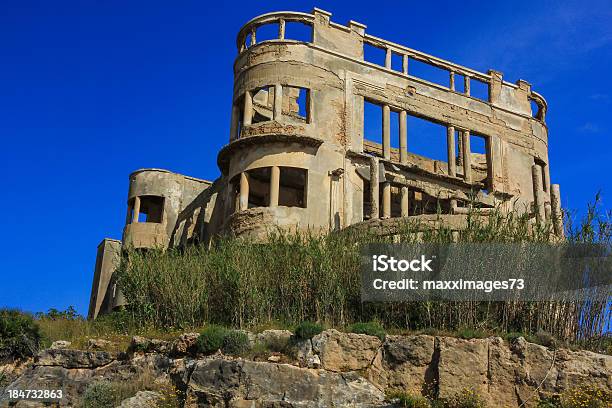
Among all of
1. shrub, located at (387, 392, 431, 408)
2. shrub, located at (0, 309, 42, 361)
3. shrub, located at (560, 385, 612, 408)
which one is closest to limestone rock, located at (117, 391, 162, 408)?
shrub, located at (0, 309, 42, 361)

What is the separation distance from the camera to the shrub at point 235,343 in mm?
15562

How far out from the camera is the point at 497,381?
14.7 metres

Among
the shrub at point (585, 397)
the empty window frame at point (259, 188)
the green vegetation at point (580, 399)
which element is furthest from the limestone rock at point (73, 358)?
the empty window frame at point (259, 188)

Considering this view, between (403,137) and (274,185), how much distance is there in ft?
19.6

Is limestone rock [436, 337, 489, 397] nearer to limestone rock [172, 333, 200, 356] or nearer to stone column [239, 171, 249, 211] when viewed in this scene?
limestone rock [172, 333, 200, 356]

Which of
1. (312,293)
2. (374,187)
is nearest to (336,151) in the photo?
(374,187)

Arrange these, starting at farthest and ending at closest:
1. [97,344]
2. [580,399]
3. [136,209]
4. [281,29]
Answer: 1. [136,209]
2. [281,29]
3. [97,344]
4. [580,399]

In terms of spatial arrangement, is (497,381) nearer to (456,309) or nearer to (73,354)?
(456,309)

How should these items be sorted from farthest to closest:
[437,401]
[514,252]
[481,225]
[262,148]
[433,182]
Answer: [433,182] → [262,148] → [481,225] → [514,252] → [437,401]

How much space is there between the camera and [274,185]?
965 inches

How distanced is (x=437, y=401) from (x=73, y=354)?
26.3 feet

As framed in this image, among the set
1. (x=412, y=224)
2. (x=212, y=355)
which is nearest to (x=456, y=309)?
(x=412, y=224)

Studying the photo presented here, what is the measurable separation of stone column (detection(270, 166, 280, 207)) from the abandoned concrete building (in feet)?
0.12

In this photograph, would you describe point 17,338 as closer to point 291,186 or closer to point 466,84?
point 291,186
